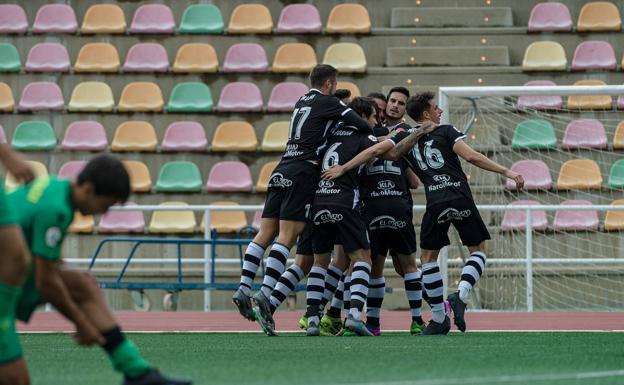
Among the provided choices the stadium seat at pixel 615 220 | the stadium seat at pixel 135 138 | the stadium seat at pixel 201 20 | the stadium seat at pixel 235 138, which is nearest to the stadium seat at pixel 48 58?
the stadium seat at pixel 135 138

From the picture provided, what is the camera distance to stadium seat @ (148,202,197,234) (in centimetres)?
1728

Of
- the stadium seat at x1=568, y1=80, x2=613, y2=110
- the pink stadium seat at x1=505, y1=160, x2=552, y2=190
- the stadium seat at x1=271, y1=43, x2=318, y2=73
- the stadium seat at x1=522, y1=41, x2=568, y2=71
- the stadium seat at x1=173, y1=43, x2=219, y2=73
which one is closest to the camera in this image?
the pink stadium seat at x1=505, y1=160, x2=552, y2=190

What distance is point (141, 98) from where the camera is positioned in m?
18.6

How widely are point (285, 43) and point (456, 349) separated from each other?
1144 centimetres

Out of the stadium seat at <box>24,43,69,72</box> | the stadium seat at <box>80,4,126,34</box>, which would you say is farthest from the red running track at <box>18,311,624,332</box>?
the stadium seat at <box>80,4,126,34</box>

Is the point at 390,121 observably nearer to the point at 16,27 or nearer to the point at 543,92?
the point at 543,92

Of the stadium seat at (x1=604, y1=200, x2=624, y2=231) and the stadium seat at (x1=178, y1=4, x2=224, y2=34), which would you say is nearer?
the stadium seat at (x1=604, y1=200, x2=624, y2=231)

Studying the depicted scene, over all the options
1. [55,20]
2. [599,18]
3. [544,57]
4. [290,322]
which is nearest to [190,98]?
[55,20]

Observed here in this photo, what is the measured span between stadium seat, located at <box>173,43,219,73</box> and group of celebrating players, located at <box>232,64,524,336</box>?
850cm

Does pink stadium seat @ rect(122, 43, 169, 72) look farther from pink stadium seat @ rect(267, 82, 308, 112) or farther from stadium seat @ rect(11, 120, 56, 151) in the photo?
pink stadium seat @ rect(267, 82, 308, 112)

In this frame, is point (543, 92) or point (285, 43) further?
point (285, 43)

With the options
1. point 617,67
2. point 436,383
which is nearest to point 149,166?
point 617,67

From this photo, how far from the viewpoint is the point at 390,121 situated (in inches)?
429

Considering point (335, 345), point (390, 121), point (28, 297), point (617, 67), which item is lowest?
point (335, 345)
